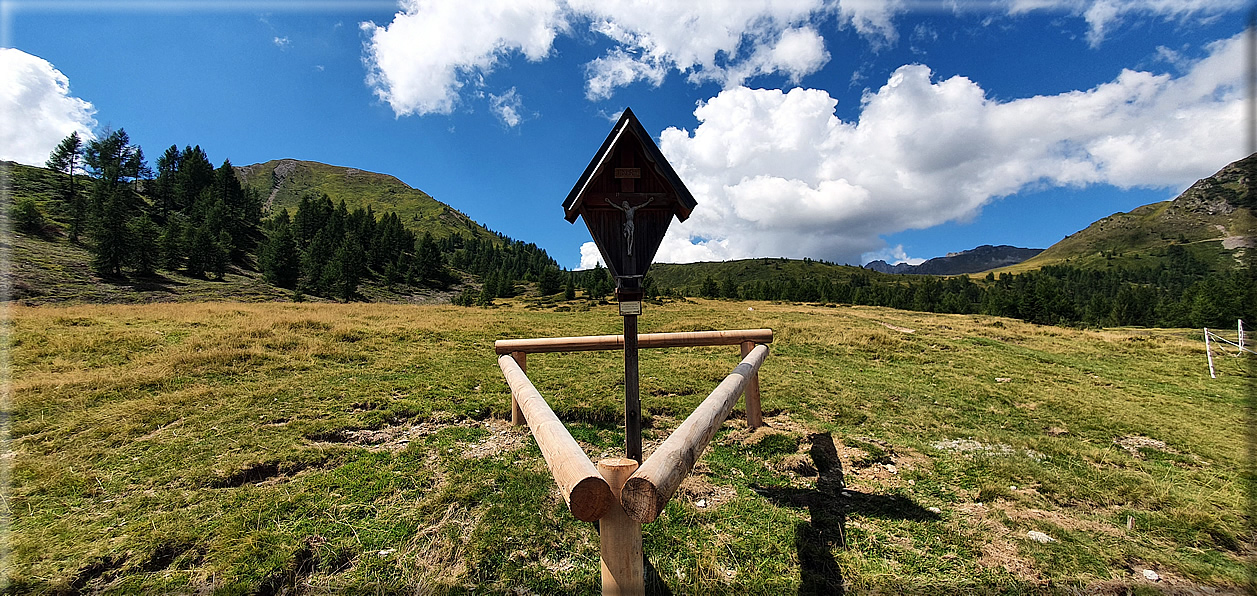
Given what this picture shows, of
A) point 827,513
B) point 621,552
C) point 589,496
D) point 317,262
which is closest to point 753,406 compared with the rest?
point 827,513

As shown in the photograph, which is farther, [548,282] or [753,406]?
[548,282]

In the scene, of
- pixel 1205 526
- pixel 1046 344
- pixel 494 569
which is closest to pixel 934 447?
pixel 1205 526

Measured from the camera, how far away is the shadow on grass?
3.69 metres

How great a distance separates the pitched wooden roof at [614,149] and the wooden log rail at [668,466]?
2.31m

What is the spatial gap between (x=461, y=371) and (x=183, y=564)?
7.15 metres

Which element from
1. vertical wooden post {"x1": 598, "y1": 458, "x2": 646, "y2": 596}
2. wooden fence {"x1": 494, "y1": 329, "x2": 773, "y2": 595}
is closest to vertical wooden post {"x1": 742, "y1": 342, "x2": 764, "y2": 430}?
wooden fence {"x1": 494, "y1": 329, "x2": 773, "y2": 595}

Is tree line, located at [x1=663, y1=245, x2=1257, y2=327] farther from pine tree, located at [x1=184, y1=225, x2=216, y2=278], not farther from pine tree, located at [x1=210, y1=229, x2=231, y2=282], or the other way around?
pine tree, located at [x1=184, y1=225, x2=216, y2=278]

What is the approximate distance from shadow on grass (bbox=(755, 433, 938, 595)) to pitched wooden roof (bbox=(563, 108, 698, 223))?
382 cm

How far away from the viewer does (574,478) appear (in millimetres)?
2344

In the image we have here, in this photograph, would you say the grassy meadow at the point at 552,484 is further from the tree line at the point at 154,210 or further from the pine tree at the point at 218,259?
the pine tree at the point at 218,259

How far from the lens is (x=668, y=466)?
102 inches

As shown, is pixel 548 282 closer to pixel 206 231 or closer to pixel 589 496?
pixel 206 231

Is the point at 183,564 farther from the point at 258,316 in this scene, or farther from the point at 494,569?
the point at 258,316

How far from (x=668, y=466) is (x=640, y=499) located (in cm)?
33
